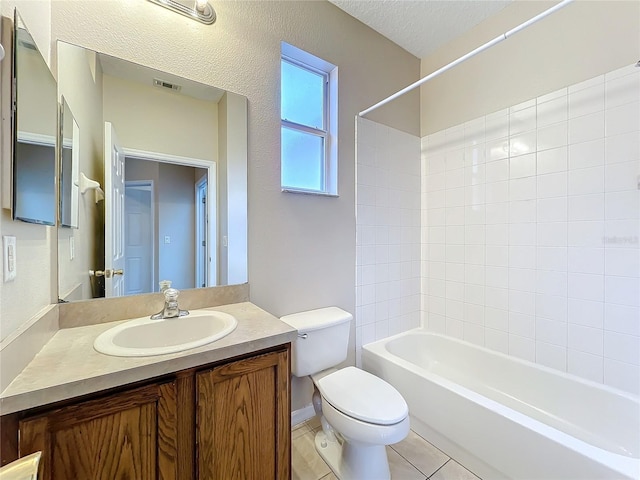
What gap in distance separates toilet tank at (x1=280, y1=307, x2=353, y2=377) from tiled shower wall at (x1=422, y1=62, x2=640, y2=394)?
1.46ft

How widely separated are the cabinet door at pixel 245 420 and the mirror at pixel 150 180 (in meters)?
0.61

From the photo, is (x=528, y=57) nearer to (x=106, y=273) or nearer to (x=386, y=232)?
(x=386, y=232)

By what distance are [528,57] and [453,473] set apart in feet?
8.28

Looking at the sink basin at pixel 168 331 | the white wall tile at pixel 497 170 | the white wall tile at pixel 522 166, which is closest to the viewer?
the sink basin at pixel 168 331

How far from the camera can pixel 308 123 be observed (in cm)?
195

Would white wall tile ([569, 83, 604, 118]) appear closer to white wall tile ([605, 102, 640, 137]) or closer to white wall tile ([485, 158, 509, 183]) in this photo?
white wall tile ([605, 102, 640, 137])

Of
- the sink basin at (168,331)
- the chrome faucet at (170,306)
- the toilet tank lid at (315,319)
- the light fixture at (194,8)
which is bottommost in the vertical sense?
the toilet tank lid at (315,319)

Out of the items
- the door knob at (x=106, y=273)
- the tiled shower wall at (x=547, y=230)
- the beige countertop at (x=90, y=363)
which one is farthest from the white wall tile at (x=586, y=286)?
the door knob at (x=106, y=273)

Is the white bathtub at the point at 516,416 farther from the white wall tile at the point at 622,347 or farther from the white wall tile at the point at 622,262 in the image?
the white wall tile at the point at 622,262

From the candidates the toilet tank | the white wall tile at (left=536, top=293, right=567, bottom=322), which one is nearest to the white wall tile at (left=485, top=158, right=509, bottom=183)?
the white wall tile at (left=536, top=293, right=567, bottom=322)

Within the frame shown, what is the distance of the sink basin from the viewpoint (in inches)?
40.4

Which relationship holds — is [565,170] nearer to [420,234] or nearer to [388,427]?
[420,234]

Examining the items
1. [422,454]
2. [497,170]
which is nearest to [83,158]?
[422,454]

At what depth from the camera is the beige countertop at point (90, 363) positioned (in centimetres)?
66
